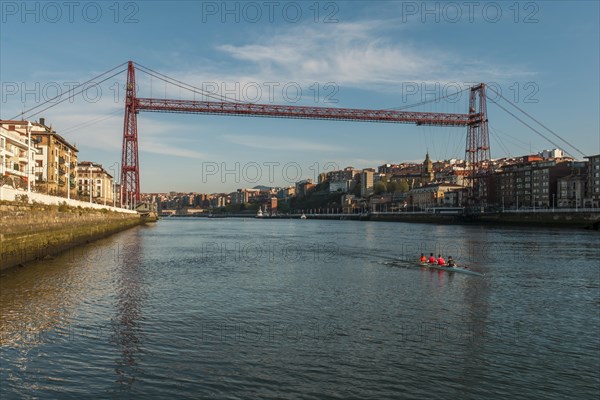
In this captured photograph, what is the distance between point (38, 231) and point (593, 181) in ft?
312

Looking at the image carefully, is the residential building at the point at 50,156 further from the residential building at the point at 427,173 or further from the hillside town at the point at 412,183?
the residential building at the point at 427,173

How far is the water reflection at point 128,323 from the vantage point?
903 cm

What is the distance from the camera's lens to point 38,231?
78.3ft

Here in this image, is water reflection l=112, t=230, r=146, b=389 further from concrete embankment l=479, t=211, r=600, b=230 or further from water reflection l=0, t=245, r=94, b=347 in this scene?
concrete embankment l=479, t=211, r=600, b=230

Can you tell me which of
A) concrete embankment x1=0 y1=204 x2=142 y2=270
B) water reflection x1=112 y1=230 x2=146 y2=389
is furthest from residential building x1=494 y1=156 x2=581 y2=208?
water reflection x1=112 y1=230 x2=146 y2=389

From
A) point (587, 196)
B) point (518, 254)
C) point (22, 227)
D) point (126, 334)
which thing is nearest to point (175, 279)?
point (22, 227)

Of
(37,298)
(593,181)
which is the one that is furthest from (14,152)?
(593,181)

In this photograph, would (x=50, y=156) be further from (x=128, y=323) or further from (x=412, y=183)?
(x=412, y=183)

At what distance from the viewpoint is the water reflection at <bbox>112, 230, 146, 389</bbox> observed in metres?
9.03

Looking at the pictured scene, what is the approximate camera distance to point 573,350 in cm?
1074

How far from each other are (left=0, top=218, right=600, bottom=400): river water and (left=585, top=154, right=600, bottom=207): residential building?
80.5 m

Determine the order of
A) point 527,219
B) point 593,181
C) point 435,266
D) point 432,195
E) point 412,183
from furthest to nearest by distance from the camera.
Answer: point 412,183, point 432,195, point 593,181, point 527,219, point 435,266

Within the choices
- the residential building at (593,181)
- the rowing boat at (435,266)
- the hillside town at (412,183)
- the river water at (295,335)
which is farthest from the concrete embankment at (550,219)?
the river water at (295,335)

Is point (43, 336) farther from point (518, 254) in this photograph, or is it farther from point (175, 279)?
point (518, 254)
